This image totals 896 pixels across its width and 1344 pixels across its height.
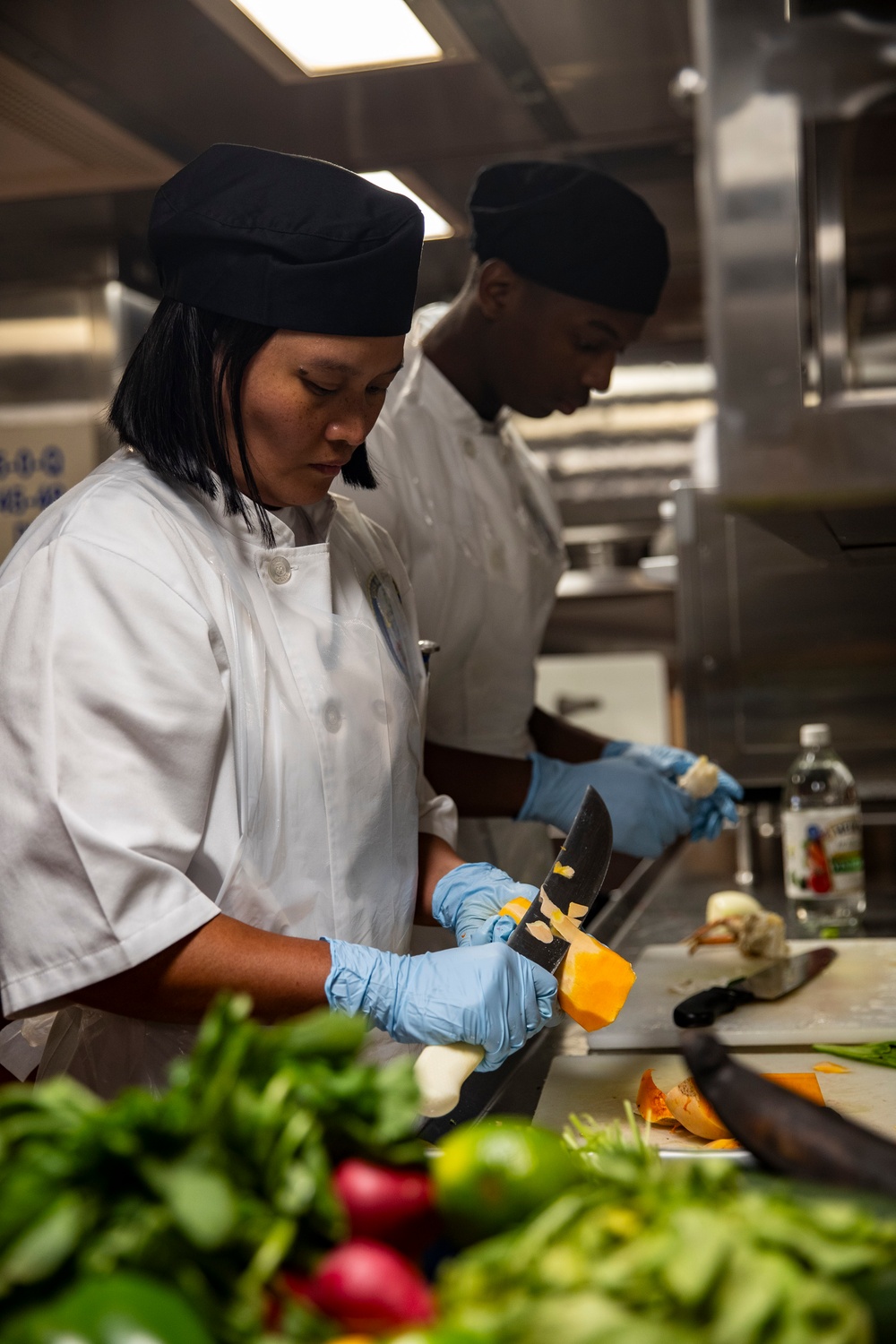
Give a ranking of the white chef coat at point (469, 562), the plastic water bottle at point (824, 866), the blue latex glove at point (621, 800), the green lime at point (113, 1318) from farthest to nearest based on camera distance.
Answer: the plastic water bottle at point (824, 866), the white chef coat at point (469, 562), the blue latex glove at point (621, 800), the green lime at point (113, 1318)

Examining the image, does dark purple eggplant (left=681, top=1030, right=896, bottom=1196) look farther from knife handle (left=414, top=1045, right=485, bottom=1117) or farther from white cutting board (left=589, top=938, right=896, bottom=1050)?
white cutting board (left=589, top=938, right=896, bottom=1050)

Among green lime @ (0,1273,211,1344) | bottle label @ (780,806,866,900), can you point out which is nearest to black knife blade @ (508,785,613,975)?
green lime @ (0,1273,211,1344)

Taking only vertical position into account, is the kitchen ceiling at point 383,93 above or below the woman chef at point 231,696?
above

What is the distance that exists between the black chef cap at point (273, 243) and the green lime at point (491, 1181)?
2.82ft

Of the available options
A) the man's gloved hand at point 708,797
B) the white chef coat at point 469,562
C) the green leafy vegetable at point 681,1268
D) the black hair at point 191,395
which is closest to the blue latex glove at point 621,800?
the man's gloved hand at point 708,797

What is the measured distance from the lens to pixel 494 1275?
1.80 ft

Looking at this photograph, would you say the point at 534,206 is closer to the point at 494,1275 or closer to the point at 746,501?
the point at 746,501

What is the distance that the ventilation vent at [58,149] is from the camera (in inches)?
96.9

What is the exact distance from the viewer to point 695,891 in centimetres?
251

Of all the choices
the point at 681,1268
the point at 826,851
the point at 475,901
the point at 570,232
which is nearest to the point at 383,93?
the point at 570,232

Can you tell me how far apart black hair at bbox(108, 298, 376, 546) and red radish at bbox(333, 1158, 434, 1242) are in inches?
32.7

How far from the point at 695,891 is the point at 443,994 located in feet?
4.85

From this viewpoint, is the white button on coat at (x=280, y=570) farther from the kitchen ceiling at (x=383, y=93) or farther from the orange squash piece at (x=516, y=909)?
the kitchen ceiling at (x=383, y=93)

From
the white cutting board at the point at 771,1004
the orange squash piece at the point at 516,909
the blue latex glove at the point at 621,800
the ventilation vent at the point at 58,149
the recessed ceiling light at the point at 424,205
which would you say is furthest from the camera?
the recessed ceiling light at the point at 424,205
